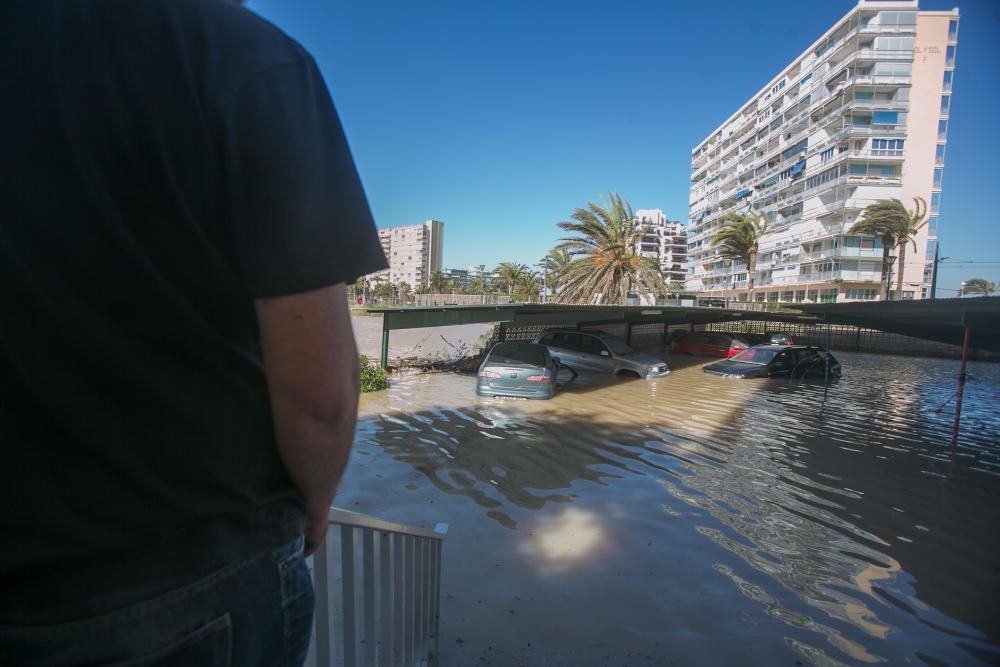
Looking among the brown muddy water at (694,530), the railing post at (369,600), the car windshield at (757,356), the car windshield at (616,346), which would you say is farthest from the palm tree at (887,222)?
the railing post at (369,600)

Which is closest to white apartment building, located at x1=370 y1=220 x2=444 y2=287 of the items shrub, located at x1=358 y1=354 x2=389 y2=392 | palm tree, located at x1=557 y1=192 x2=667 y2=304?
palm tree, located at x1=557 y1=192 x2=667 y2=304

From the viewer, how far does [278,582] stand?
96 cm

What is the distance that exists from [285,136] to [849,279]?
6388 centimetres

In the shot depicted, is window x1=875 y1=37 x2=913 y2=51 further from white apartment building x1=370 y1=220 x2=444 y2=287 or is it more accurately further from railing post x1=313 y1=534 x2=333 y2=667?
white apartment building x1=370 y1=220 x2=444 y2=287

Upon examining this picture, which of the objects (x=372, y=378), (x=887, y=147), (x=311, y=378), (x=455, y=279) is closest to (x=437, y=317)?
(x=372, y=378)

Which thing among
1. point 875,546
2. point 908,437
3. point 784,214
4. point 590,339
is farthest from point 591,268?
Answer: point 784,214

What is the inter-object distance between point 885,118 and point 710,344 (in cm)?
4545

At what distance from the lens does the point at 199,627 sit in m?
0.82

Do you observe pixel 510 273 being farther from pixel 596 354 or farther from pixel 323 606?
pixel 323 606

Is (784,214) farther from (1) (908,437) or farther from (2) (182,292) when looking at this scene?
(2) (182,292)

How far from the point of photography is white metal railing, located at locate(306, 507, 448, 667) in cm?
172

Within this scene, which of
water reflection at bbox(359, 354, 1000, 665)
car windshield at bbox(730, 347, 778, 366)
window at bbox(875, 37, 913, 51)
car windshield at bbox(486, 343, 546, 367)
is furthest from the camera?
window at bbox(875, 37, 913, 51)

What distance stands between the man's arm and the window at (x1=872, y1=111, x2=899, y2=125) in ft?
222

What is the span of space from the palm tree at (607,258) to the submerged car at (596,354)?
9.67 m
